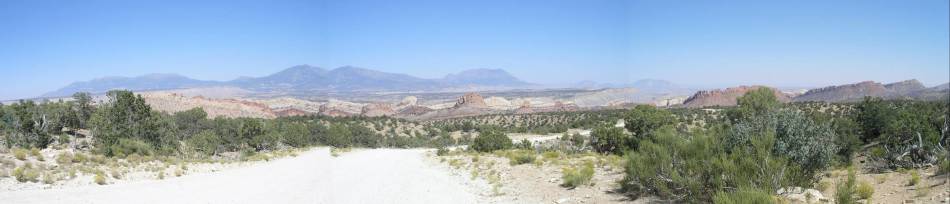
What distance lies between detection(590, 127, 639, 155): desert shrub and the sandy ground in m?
11.8

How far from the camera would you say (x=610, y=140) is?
30578 mm

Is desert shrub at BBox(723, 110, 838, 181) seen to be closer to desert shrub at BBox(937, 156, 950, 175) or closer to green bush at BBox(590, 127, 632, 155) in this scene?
desert shrub at BBox(937, 156, 950, 175)

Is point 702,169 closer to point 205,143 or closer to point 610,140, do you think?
point 610,140

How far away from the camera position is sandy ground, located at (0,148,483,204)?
14.3 m

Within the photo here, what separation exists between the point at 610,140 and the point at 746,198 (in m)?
22.1

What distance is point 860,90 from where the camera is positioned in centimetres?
13488

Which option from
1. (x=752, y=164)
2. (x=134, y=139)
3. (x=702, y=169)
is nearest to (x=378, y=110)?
(x=134, y=139)

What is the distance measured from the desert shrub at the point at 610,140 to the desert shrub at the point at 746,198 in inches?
806

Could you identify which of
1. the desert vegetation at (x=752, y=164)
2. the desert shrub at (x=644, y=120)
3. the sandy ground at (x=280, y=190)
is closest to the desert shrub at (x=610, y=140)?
Answer: the desert shrub at (x=644, y=120)

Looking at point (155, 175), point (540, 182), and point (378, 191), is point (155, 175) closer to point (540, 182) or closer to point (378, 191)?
point (378, 191)

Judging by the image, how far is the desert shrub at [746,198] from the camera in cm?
858

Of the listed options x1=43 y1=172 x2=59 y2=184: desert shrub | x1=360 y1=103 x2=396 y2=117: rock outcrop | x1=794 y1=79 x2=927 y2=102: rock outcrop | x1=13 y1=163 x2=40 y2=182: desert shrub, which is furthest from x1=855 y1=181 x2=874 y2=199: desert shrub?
x1=794 y1=79 x2=927 y2=102: rock outcrop

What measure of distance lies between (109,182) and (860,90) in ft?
504

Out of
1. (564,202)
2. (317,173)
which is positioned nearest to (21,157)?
(317,173)
